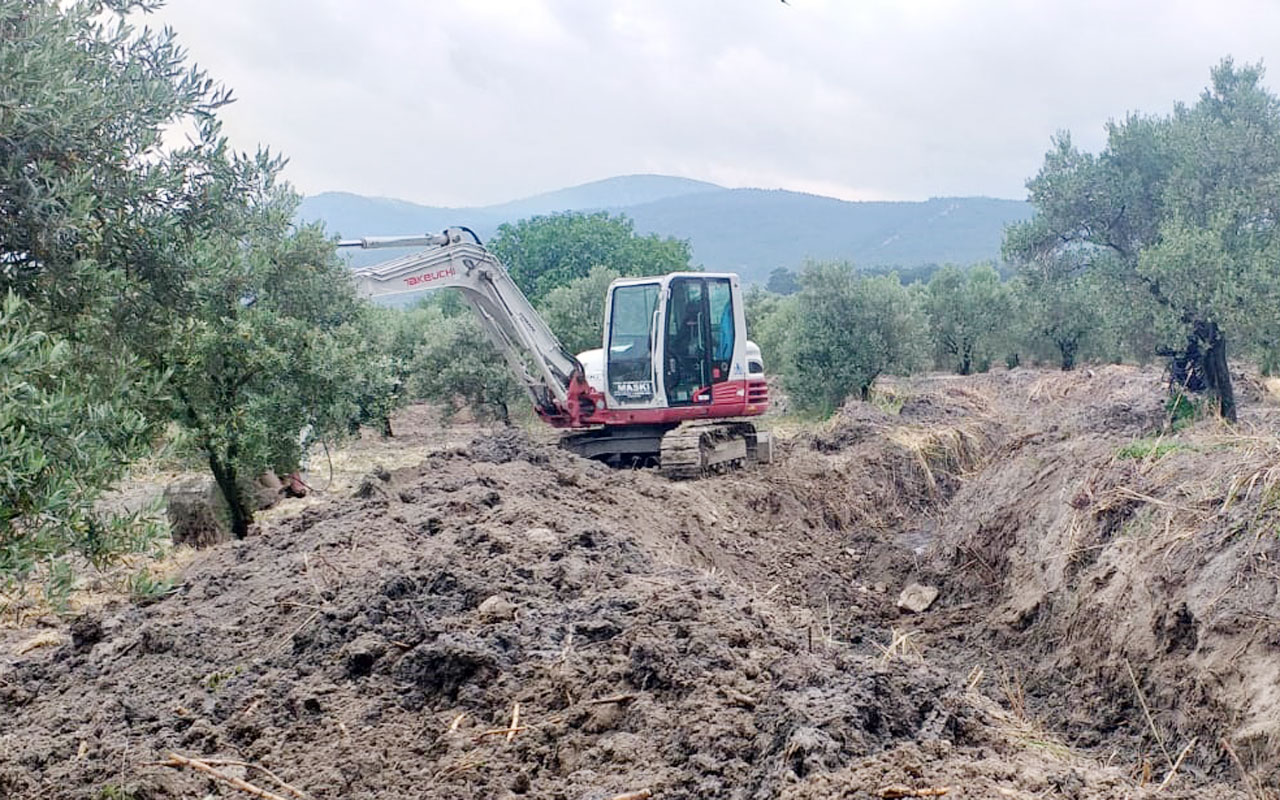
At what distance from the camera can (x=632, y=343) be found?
51.5 feet

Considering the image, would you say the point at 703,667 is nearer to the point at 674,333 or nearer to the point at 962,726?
the point at 962,726

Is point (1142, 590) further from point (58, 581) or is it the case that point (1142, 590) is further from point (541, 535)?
point (58, 581)

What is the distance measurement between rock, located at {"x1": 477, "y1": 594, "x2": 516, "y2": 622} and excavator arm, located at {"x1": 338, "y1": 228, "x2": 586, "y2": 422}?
8.39 metres

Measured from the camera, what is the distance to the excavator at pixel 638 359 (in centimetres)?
1526

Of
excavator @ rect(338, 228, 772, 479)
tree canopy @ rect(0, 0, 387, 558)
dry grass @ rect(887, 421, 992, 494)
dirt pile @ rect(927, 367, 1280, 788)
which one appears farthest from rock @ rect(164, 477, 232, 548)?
dry grass @ rect(887, 421, 992, 494)

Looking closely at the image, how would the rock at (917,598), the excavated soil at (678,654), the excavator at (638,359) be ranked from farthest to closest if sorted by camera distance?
the excavator at (638,359) → the rock at (917,598) → the excavated soil at (678,654)

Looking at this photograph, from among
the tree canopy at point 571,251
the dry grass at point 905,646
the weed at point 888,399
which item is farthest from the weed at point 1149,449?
the tree canopy at point 571,251

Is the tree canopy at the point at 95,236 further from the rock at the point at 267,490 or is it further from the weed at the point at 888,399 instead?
the weed at the point at 888,399

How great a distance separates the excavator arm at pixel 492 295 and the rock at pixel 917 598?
666cm

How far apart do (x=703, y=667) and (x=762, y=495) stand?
9.23 meters

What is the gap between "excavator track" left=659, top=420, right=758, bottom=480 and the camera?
14570mm

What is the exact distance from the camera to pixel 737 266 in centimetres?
19950

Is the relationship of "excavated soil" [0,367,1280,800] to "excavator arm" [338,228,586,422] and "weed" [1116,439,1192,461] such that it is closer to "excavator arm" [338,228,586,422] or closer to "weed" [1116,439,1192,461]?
"weed" [1116,439,1192,461]

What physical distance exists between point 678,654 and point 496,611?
1461 millimetres
